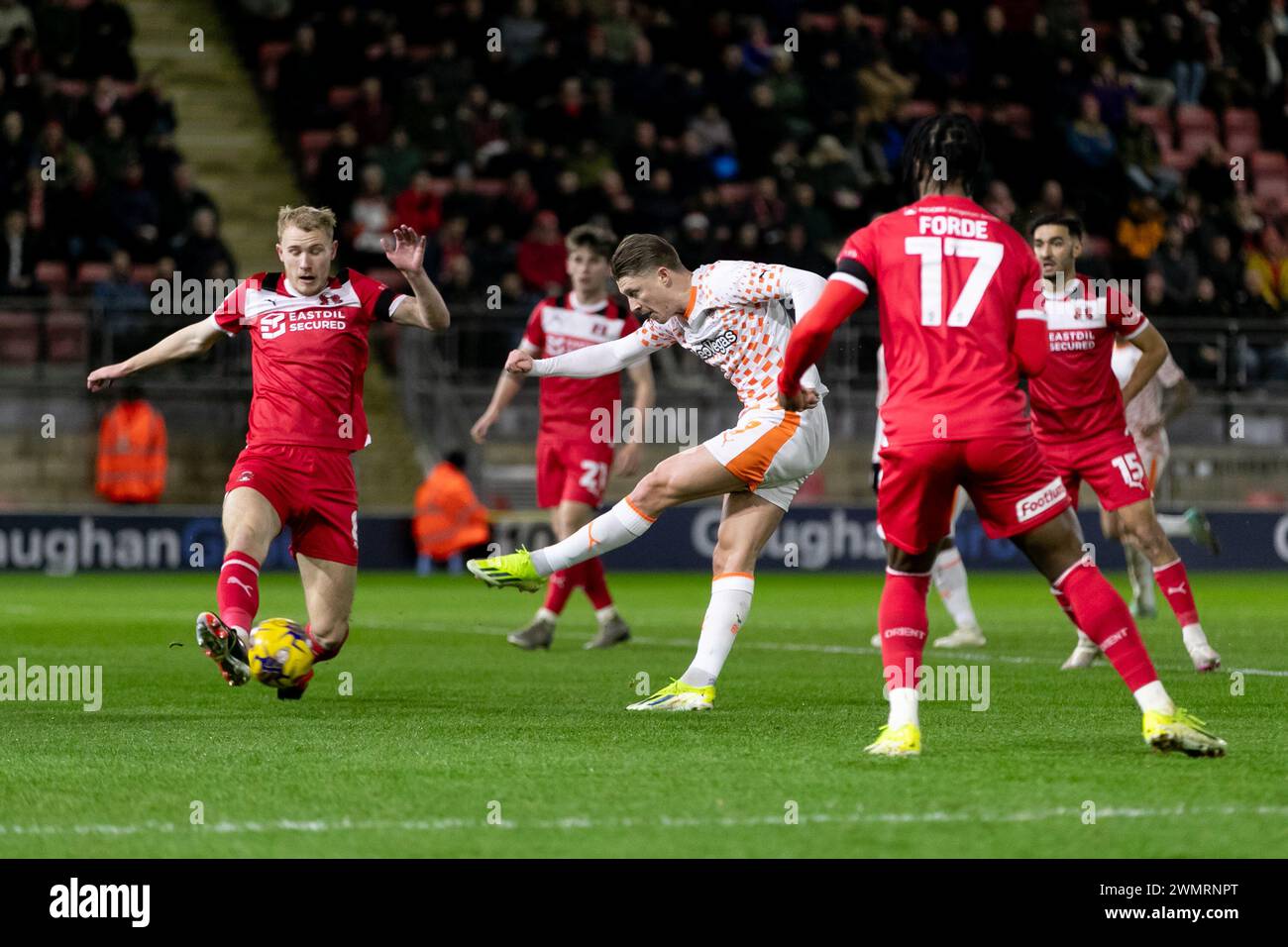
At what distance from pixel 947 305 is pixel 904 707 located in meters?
1.35

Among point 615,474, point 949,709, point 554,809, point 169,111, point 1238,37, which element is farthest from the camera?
point 1238,37

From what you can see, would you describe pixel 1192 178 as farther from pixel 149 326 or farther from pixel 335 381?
pixel 335 381

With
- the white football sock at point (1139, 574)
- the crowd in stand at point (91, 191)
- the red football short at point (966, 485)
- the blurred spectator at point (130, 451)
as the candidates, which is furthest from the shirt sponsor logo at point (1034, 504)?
the crowd in stand at point (91, 191)

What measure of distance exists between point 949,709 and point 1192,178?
1917 cm

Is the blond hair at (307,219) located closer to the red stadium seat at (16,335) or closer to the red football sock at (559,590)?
the red football sock at (559,590)

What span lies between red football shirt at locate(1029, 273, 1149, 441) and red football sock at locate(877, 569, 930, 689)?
3.90 metres

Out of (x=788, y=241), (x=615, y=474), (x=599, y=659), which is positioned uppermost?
(x=788, y=241)

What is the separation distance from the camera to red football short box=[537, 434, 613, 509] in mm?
12570

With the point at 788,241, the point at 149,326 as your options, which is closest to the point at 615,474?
the point at 149,326

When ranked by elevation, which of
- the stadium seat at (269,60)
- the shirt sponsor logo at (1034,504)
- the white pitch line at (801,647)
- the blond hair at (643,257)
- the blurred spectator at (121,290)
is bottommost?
the white pitch line at (801,647)

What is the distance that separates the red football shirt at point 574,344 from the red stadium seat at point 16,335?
29.6 ft

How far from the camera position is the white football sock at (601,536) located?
8453mm

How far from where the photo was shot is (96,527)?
67.7ft

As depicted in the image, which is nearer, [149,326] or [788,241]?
[149,326]
